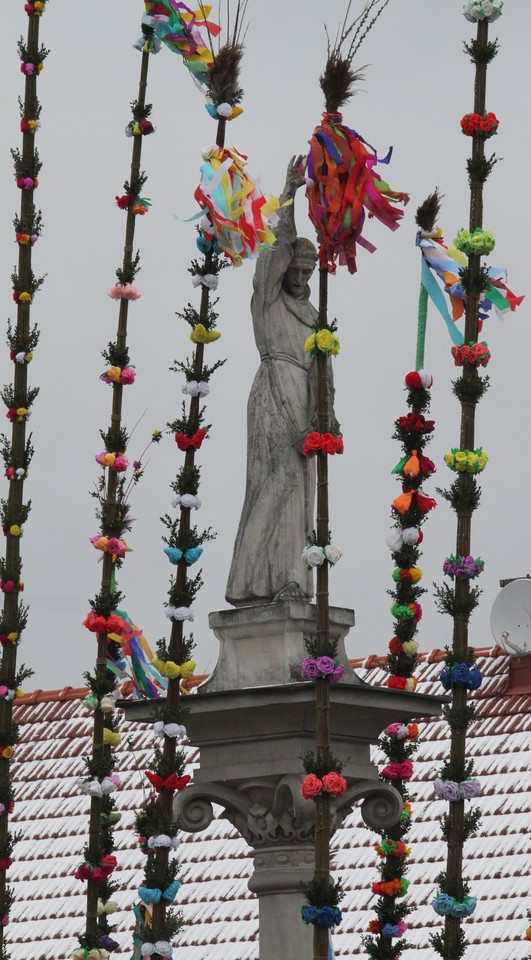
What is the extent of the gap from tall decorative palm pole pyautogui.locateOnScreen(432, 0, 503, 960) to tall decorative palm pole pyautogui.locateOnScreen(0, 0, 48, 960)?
3.42 meters

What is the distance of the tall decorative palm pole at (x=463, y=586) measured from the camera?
17.5 metres

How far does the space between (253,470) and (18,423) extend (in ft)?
7.68

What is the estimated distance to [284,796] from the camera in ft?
59.5

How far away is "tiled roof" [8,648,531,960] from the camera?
2431 centimetres

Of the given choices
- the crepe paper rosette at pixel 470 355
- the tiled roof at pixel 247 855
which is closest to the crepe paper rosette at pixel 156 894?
the crepe paper rosette at pixel 470 355

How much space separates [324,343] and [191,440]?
1.79 metres

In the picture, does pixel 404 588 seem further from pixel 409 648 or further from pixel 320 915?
pixel 320 915

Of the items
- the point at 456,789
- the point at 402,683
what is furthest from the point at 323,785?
the point at 402,683

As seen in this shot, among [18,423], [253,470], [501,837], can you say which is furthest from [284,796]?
[501,837]

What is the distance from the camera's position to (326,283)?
17406 mm

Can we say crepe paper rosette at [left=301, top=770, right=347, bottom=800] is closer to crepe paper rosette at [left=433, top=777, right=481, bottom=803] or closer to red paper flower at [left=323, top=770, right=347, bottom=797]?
red paper flower at [left=323, top=770, right=347, bottom=797]

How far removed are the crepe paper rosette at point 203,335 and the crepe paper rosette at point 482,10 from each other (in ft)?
8.80

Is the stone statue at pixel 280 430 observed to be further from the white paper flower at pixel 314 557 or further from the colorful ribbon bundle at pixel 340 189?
the white paper flower at pixel 314 557

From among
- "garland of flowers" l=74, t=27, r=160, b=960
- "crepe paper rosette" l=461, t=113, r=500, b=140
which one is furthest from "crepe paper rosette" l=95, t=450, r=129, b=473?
"crepe paper rosette" l=461, t=113, r=500, b=140
